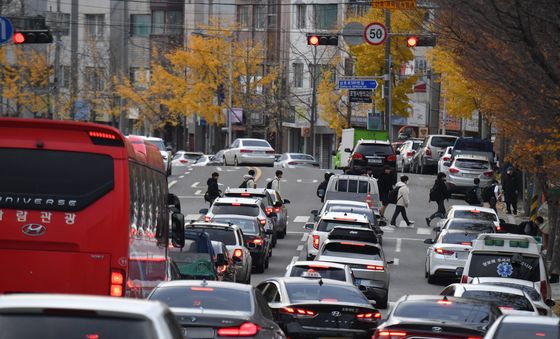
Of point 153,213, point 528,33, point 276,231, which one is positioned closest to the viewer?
point 153,213

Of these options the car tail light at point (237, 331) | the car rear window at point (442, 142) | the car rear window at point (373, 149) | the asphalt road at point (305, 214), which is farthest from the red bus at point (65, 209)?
the car rear window at point (442, 142)

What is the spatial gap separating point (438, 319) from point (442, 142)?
48.5 metres

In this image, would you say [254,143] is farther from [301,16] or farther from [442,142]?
[301,16]

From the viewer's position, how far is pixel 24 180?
53.3 feet

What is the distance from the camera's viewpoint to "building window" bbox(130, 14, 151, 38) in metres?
104

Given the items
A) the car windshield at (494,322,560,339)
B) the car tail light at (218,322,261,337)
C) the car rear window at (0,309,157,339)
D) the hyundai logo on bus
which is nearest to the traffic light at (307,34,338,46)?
the hyundai logo on bus

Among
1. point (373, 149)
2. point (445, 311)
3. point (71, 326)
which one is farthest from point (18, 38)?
point (71, 326)

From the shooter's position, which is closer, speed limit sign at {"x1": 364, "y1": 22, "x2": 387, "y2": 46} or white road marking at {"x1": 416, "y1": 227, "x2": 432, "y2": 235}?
white road marking at {"x1": 416, "y1": 227, "x2": 432, "y2": 235}

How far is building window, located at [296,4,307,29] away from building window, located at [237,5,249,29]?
18.1 feet

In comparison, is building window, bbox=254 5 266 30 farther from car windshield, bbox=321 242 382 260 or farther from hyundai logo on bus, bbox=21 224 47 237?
hyundai logo on bus, bbox=21 224 47 237

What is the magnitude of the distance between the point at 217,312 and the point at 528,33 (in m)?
10.9

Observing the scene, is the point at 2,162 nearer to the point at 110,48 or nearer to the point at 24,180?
the point at 24,180

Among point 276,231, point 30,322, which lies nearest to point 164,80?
point 276,231

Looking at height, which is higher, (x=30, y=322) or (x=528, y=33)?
(x=528, y=33)
